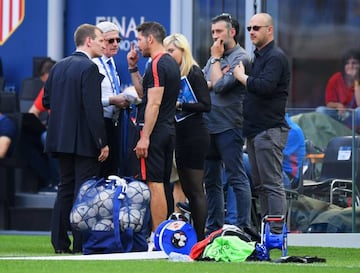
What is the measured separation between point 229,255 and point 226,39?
305 cm

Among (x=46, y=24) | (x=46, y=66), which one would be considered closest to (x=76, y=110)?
(x=46, y=66)

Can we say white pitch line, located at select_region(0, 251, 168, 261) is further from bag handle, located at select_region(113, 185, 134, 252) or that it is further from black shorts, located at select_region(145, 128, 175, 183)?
black shorts, located at select_region(145, 128, 175, 183)

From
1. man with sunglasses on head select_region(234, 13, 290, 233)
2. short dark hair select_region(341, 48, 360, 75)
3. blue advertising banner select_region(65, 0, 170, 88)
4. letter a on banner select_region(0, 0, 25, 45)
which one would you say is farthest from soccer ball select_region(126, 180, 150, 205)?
letter a on banner select_region(0, 0, 25, 45)

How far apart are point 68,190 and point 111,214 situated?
0.94 metres

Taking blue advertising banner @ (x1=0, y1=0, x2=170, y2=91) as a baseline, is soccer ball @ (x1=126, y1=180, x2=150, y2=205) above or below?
below

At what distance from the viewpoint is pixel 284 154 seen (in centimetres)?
1498

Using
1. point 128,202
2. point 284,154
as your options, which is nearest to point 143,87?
point 128,202

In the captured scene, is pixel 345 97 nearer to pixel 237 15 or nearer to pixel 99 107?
pixel 237 15

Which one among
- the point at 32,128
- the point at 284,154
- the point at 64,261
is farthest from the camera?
the point at 32,128

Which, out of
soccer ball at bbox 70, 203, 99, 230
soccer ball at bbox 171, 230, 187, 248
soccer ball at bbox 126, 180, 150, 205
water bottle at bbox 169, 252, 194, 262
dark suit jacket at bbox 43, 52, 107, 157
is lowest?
water bottle at bbox 169, 252, 194, 262

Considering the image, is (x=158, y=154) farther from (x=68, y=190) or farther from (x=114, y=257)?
(x=114, y=257)

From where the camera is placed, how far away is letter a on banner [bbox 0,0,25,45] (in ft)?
60.4

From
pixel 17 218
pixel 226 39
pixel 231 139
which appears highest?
pixel 226 39

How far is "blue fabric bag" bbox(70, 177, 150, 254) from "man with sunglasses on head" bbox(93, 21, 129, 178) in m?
1.01
